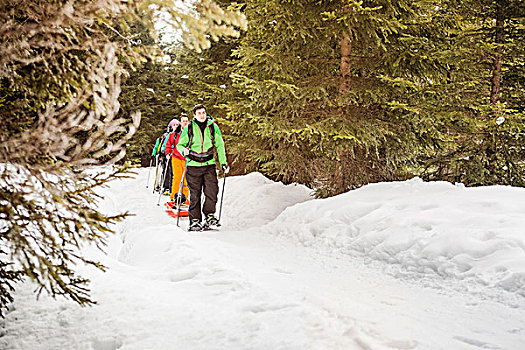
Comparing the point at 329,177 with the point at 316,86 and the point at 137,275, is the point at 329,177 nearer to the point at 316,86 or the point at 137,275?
the point at 316,86

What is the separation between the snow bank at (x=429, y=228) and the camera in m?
4.74

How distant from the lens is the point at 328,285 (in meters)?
4.87

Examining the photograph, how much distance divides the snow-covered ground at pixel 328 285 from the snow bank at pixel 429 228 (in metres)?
0.02

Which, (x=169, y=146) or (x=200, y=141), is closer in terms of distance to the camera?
(x=200, y=141)

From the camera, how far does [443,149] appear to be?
29.5ft

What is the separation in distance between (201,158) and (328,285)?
488 cm

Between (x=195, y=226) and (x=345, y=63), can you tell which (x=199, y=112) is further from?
(x=345, y=63)

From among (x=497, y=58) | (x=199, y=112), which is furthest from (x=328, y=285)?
(x=497, y=58)

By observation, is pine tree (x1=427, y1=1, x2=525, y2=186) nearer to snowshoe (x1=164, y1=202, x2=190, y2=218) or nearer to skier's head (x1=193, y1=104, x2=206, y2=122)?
skier's head (x1=193, y1=104, x2=206, y2=122)

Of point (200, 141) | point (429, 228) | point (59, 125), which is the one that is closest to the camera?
point (59, 125)

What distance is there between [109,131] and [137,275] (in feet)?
7.83

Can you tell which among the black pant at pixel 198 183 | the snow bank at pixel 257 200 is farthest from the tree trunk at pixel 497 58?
the black pant at pixel 198 183

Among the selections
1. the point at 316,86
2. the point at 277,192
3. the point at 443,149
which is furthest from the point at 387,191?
the point at 277,192

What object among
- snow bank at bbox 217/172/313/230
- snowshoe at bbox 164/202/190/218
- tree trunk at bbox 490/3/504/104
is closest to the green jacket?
snow bank at bbox 217/172/313/230
